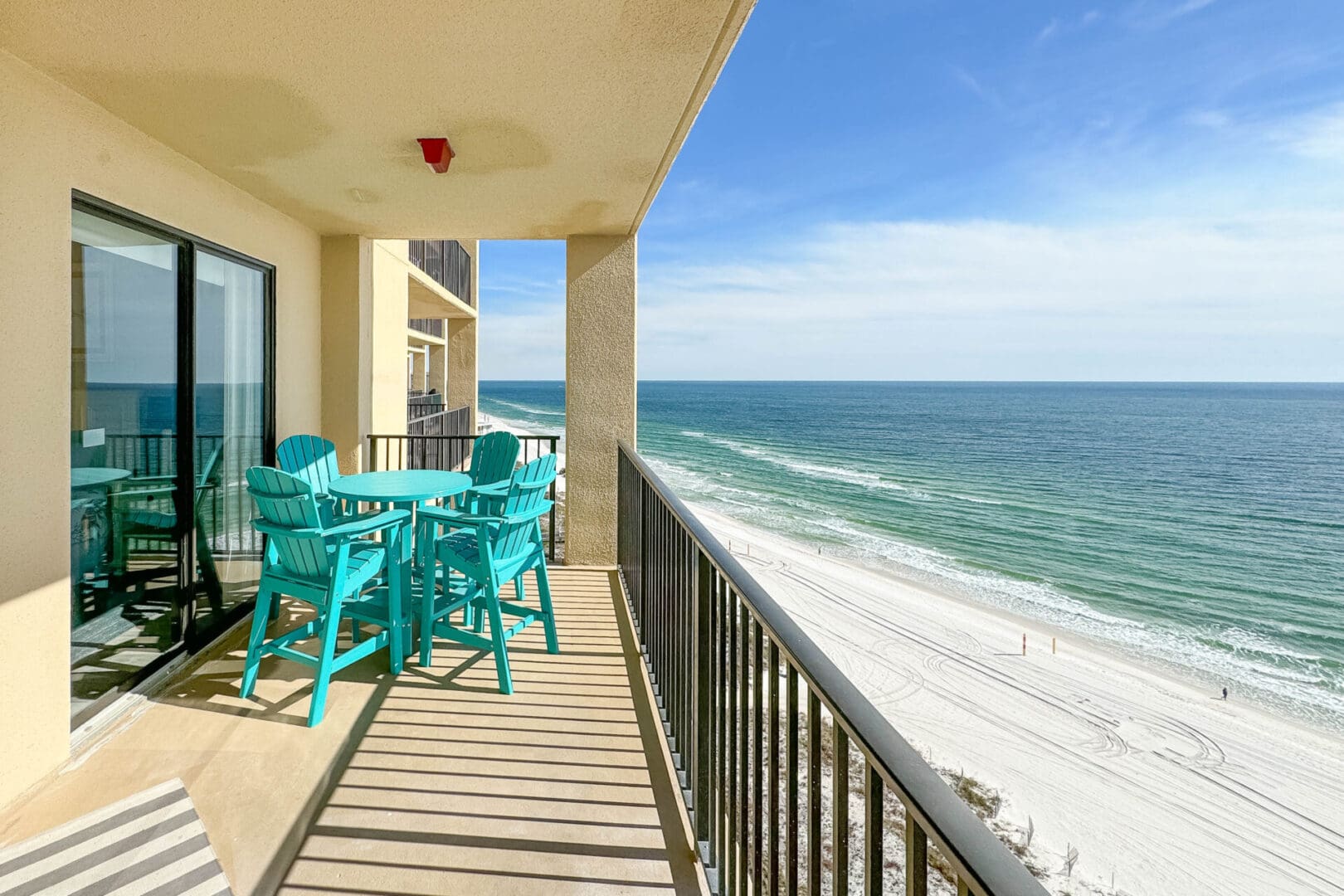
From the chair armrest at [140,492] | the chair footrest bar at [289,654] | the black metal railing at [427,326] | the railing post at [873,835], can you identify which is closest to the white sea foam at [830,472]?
the black metal railing at [427,326]

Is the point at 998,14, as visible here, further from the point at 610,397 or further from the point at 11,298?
the point at 11,298

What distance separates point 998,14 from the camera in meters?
38.0

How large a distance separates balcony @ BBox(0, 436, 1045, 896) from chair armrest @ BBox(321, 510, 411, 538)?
68cm

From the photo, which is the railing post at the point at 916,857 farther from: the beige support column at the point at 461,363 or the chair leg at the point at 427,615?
the beige support column at the point at 461,363

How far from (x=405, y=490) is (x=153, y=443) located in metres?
1.08

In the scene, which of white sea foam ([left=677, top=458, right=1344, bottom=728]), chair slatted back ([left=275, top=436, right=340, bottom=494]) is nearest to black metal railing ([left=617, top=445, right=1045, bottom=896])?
chair slatted back ([left=275, top=436, right=340, bottom=494])

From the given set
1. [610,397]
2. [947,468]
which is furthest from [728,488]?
[610,397]

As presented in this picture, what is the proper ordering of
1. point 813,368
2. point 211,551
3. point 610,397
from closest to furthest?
point 211,551 → point 610,397 → point 813,368

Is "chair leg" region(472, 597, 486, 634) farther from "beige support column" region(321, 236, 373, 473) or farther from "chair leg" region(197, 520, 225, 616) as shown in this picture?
"beige support column" region(321, 236, 373, 473)

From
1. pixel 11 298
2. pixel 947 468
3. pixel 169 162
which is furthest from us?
pixel 947 468

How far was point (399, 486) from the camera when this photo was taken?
3129 millimetres

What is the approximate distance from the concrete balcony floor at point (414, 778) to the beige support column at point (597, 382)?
1.66m

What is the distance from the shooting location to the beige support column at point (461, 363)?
11805 mm

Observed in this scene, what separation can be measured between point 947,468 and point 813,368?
201 ft
